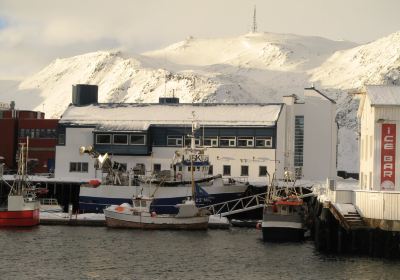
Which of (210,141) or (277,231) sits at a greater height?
(210,141)

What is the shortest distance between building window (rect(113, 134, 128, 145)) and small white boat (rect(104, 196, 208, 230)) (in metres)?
20.1

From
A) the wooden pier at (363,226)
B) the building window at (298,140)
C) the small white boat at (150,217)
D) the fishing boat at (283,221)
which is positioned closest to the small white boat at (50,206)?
the small white boat at (150,217)

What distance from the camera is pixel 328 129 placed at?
111 meters

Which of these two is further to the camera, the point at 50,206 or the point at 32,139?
the point at 32,139

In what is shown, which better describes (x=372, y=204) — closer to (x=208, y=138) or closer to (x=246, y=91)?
(x=208, y=138)

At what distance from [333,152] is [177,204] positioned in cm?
2732

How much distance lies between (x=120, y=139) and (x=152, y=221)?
22321 mm

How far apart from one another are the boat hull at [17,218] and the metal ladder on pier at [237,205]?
15.9 metres

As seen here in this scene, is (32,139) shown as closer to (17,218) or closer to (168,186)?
(168,186)

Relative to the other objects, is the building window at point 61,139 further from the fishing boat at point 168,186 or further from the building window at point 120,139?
Result: the fishing boat at point 168,186

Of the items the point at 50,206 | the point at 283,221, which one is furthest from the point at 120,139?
the point at 283,221

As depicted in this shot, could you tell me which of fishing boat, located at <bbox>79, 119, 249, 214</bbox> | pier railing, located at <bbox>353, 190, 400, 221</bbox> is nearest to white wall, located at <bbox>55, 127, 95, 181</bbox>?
fishing boat, located at <bbox>79, 119, 249, 214</bbox>

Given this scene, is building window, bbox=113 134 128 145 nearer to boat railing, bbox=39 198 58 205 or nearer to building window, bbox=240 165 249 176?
boat railing, bbox=39 198 58 205

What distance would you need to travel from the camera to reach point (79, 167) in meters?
107
